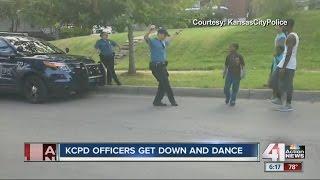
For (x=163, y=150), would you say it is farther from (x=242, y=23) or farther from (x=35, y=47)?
(x=242, y=23)

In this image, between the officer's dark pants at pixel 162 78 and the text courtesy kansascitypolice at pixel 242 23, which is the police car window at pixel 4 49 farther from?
the text courtesy kansascitypolice at pixel 242 23

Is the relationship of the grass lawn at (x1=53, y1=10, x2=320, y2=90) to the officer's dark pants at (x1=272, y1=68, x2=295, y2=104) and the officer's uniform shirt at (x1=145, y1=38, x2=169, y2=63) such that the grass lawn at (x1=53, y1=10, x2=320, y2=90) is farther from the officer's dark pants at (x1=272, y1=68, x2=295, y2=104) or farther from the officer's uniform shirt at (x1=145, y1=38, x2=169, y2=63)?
the officer's uniform shirt at (x1=145, y1=38, x2=169, y2=63)

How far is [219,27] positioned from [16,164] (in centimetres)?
2013

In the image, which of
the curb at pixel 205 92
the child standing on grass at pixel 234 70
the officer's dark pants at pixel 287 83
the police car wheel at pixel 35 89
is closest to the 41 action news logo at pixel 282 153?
the officer's dark pants at pixel 287 83

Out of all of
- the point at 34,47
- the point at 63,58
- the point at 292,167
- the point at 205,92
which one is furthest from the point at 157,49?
the point at 292,167

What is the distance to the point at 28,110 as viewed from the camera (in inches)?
400

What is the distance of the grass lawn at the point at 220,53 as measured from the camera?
44.1 feet

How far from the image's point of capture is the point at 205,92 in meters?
12.0

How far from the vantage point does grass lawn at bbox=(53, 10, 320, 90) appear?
1343 centimetres

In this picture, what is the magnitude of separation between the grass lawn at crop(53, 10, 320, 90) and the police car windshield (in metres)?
2.26

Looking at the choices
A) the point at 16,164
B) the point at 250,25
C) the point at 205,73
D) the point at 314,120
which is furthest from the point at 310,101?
the point at 250,25

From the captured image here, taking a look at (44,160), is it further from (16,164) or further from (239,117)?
(239,117)

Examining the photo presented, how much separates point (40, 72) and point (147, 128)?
3.81 meters

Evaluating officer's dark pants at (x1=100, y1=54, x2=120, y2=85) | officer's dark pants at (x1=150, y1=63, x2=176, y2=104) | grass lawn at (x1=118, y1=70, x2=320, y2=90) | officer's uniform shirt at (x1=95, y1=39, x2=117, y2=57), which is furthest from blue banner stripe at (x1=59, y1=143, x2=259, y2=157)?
officer's uniform shirt at (x1=95, y1=39, x2=117, y2=57)
